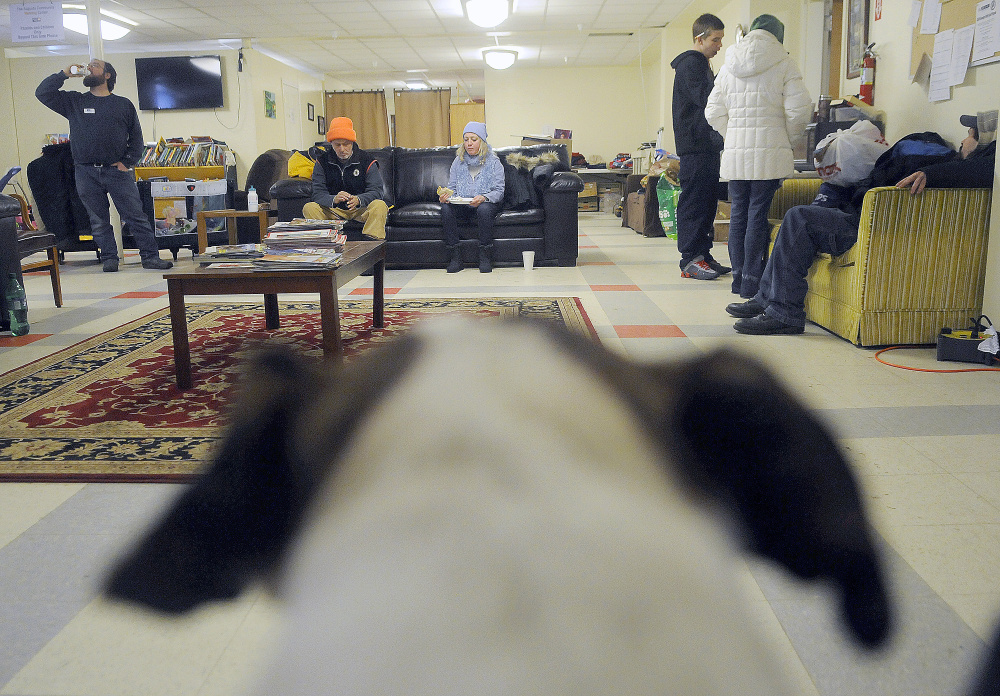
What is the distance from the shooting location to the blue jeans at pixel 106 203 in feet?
18.5

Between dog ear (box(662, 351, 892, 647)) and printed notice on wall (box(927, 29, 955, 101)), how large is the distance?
350cm

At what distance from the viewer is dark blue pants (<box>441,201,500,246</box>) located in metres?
5.34

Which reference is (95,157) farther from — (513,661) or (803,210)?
(513,661)

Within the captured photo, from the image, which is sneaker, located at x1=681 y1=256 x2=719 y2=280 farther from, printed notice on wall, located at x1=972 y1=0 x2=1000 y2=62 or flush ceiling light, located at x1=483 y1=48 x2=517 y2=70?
flush ceiling light, located at x1=483 y1=48 x2=517 y2=70

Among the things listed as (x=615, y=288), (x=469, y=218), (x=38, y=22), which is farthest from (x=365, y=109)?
(x=615, y=288)

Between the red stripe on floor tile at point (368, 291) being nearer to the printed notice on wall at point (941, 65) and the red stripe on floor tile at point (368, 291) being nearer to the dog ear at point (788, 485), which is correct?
the printed notice on wall at point (941, 65)

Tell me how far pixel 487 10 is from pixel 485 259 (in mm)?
3986

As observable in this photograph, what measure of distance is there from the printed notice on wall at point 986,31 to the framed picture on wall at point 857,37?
123 cm

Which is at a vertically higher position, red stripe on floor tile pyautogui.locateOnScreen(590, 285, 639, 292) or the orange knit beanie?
the orange knit beanie

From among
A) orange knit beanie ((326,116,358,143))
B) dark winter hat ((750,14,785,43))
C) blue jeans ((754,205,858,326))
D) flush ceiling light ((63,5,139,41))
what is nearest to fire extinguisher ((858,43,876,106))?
dark winter hat ((750,14,785,43))

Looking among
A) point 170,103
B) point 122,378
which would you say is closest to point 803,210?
point 122,378

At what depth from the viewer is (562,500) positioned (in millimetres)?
419

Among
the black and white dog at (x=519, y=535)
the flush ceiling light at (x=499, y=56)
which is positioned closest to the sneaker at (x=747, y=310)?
the black and white dog at (x=519, y=535)

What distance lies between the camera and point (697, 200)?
452 cm
